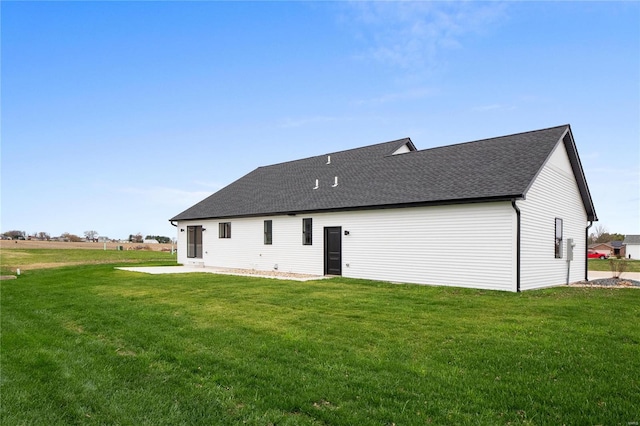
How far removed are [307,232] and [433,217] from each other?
6.40 meters

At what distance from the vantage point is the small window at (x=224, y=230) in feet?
73.9

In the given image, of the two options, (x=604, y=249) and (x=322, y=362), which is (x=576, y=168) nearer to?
(x=322, y=362)

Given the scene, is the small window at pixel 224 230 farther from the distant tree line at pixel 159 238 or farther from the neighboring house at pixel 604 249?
the neighboring house at pixel 604 249

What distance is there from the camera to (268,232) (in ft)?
65.8

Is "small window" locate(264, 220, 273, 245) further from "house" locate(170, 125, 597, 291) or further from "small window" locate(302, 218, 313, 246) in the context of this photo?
"small window" locate(302, 218, 313, 246)

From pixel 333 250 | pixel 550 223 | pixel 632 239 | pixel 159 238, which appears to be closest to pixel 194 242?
pixel 333 250

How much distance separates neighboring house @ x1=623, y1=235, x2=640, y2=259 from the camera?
66.8 metres

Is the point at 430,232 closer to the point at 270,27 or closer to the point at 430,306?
the point at 430,306

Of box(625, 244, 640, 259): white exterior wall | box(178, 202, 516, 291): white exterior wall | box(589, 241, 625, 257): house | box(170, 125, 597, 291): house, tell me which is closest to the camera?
box(178, 202, 516, 291): white exterior wall

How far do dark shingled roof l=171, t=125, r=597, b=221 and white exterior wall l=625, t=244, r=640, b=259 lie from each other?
6356cm

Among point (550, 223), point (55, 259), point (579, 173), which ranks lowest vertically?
point (55, 259)

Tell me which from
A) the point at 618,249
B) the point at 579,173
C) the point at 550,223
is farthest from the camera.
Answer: the point at 618,249

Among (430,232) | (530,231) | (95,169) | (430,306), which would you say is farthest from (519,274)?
(95,169)

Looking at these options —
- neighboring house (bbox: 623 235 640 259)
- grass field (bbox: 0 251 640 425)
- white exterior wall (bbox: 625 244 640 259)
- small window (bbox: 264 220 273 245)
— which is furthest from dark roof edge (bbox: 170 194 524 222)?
white exterior wall (bbox: 625 244 640 259)
